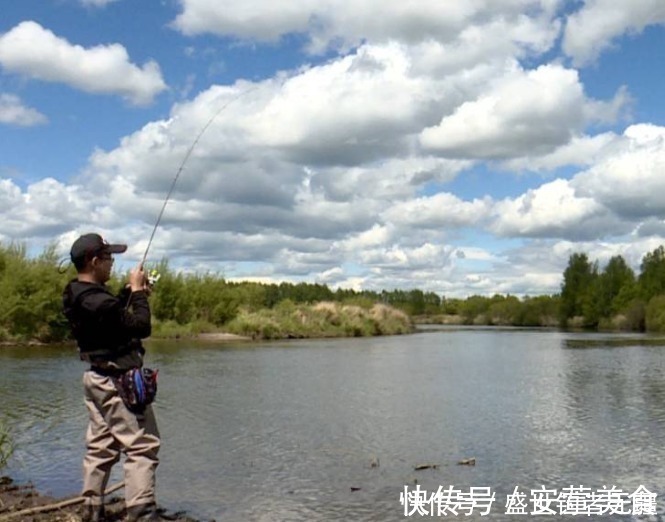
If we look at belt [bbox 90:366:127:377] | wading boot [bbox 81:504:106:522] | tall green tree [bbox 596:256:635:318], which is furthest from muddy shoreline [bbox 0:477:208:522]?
tall green tree [bbox 596:256:635:318]

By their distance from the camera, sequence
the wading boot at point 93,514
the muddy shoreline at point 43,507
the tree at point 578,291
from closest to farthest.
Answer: the wading boot at point 93,514, the muddy shoreline at point 43,507, the tree at point 578,291

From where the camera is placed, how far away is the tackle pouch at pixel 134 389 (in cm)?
603

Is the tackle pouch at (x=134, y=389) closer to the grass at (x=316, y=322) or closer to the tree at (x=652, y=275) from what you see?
the grass at (x=316, y=322)

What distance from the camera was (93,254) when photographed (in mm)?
6152

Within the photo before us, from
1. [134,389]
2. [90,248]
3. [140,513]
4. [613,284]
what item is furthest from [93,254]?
[613,284]

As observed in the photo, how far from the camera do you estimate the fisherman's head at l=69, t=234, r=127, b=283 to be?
6125mm

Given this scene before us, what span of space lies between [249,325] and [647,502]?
48014 mm

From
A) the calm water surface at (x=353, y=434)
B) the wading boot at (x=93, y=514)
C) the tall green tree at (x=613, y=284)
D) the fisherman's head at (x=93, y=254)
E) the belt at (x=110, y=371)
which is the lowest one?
the calm water surface at (x=353, y=434)

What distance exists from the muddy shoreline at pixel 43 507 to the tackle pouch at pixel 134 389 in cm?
103

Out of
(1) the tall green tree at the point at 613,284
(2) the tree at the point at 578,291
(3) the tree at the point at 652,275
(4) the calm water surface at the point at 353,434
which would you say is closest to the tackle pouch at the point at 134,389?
(4) the calm water surface at the point at 353,434

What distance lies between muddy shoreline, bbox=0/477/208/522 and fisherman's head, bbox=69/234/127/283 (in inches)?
76.7

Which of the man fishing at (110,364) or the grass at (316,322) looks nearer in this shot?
the man fishing at (110,364)

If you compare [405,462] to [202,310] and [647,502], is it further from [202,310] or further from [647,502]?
[202,310]

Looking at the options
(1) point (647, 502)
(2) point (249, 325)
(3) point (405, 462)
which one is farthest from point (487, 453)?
(2) point (249, 325)
